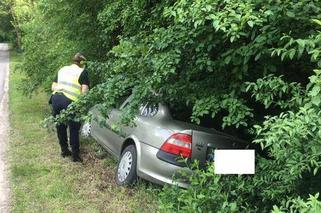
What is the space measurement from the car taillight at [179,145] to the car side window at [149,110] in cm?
55

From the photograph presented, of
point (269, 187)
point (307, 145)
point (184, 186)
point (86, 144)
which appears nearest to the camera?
point (307, 145)

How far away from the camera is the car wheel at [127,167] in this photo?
6582 mm

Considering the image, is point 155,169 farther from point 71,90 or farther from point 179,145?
point 71,90

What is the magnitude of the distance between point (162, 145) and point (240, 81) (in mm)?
1375

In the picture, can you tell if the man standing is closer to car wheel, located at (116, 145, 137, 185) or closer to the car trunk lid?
car wheel, located at (116, 145, 137, 185)

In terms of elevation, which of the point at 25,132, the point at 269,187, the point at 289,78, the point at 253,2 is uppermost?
the point at 253,2

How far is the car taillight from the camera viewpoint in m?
5.90

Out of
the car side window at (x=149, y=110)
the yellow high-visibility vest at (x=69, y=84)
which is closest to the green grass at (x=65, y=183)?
the car side window at (x=149, y=110)

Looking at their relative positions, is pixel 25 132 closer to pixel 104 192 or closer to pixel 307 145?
pixel 104 192

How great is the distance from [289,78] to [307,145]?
180 cm

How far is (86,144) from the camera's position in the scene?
30.5 ft

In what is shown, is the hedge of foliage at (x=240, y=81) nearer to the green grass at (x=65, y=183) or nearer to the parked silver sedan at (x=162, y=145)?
the parked silver sedan at (x=162, y=145)

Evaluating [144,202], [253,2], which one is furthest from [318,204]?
[144,202]
